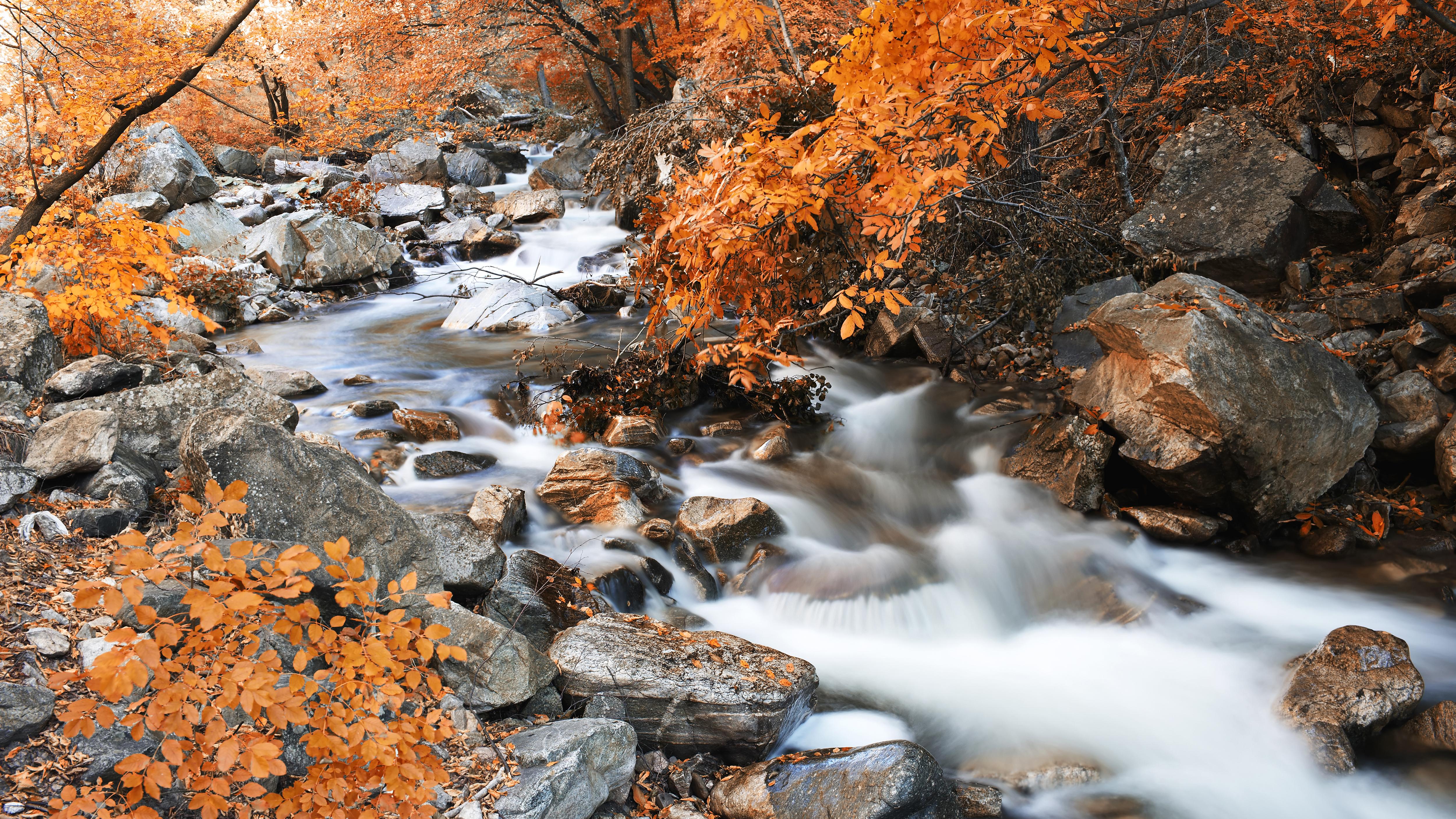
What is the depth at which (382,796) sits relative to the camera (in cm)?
255

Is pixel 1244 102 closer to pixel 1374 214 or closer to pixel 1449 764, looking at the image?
pixel 1374 214

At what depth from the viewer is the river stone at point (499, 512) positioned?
5.18 meters

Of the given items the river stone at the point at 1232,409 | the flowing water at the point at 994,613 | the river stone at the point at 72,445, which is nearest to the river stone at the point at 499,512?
the flowing water at the point at 994,613

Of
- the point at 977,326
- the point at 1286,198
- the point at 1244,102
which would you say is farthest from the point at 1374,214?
the point at 977,326

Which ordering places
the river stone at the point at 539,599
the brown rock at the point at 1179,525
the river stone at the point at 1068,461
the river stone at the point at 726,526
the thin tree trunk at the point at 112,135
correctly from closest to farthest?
the river stone at the point at 539,599 < the river stone at the point at 726,526 < the brown rock at the point at 1179,525 < the river stone at the point at 1068,461 < the thin tree trunk at the point at 112,135

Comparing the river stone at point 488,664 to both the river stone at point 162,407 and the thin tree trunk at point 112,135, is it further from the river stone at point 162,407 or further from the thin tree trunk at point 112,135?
the thin tree trunk at point 112,135

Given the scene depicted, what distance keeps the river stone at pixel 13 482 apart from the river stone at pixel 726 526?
11.4ft

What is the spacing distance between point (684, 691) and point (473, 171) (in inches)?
637

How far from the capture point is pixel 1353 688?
3.89m

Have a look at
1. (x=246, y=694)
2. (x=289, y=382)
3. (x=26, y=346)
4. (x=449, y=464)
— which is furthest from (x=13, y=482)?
(x=289, y=382)

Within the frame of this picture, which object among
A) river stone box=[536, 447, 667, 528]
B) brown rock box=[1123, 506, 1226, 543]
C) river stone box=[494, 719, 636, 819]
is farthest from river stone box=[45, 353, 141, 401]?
brown rock box=[1123, 506, 1226, 543]

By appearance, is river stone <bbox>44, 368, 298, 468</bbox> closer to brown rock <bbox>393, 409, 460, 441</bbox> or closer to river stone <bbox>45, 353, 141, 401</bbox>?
river stone <bbox>45, 353, 141, 401</bbox>

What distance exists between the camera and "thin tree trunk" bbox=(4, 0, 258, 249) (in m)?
6.53

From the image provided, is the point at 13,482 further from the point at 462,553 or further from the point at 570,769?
the point at 570,769
